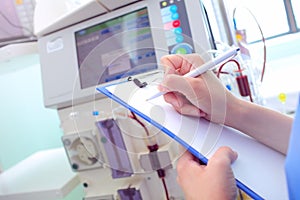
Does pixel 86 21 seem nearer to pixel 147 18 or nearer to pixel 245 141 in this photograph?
pixel 147 18

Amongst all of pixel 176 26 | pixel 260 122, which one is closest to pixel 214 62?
pixel 260 122

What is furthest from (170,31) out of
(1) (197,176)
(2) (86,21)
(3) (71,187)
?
(3) (71,187)

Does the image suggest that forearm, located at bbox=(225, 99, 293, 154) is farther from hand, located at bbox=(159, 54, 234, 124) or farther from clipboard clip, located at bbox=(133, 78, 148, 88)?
clipboard clip, located at bbox=(133, 78, 148, 88)

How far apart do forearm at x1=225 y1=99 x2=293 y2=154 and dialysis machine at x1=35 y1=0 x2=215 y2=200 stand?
6.4 inches

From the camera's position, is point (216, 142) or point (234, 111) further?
point (234, 111)

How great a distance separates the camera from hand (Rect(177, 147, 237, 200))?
0.46 meters

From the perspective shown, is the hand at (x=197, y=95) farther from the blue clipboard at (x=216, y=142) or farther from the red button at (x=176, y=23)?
the red button at (x=176, y=23)

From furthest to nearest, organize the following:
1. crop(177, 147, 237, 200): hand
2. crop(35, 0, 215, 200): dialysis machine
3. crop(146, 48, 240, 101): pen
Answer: crop(35, 0, 215, 200): dialysis machine
crop(146, 48, 240, 101): pen
crop(177, 147, 237, 200): hand

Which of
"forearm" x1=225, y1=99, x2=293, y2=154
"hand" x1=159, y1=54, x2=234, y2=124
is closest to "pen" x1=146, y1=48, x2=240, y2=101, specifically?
"hand" x1=159, y1=54, x2=234, y2=124

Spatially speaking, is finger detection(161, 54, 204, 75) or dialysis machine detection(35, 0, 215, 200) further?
dialysis machine detection(35, 0, 215, 200)

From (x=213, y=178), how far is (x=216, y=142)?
8 cm

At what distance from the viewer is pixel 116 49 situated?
838mm

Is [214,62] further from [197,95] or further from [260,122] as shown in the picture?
[260,122]

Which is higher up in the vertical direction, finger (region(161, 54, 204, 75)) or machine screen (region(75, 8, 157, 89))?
machine screen (region(75, 8, 157, 89))
